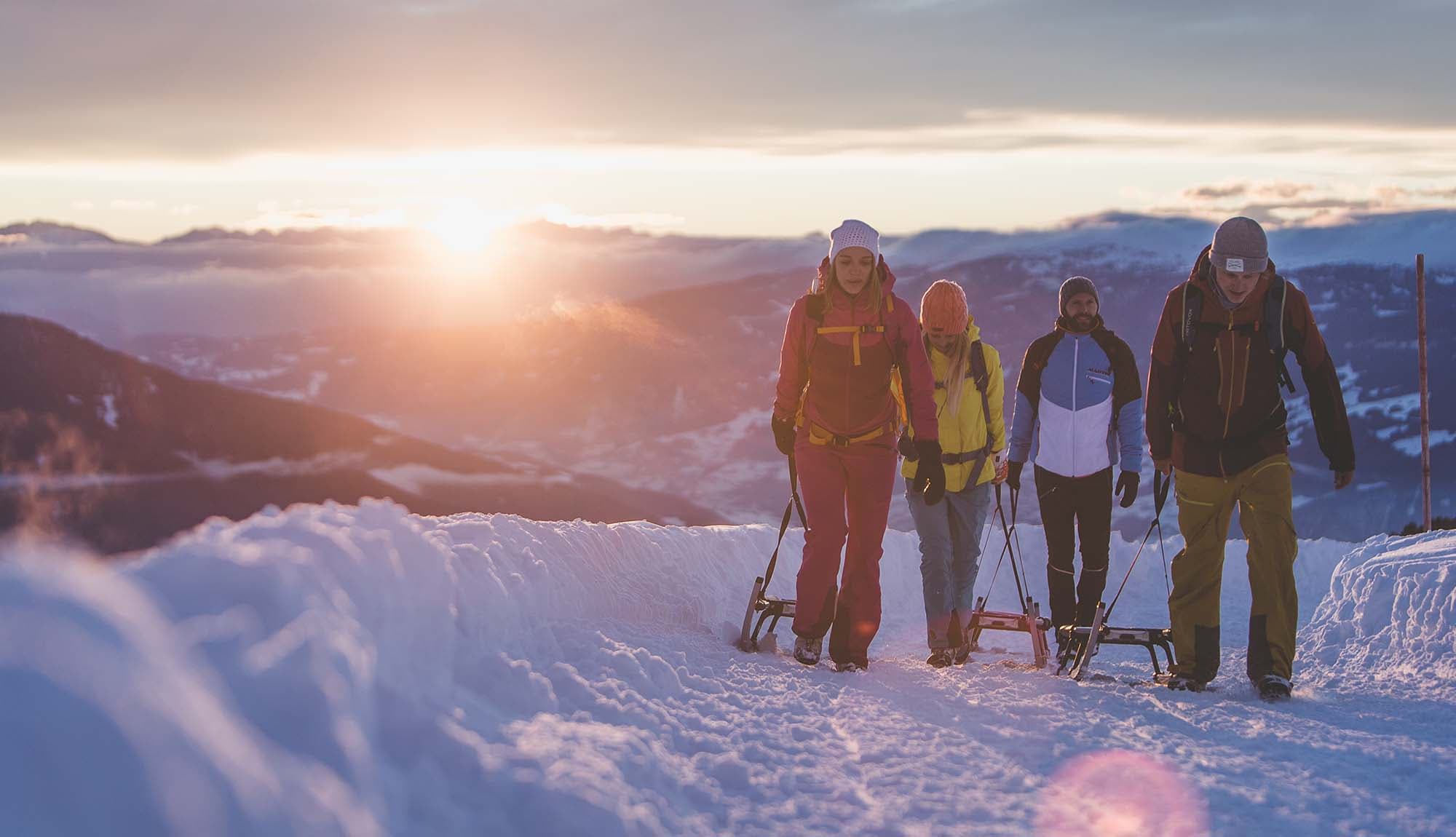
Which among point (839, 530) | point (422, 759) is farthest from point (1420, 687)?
point (422, 759)

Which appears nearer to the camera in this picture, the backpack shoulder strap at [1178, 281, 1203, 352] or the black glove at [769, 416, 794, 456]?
the backpack shoulder strap at [1178, 281, 1203, 352]

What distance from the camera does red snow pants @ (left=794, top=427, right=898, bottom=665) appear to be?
6348 mm

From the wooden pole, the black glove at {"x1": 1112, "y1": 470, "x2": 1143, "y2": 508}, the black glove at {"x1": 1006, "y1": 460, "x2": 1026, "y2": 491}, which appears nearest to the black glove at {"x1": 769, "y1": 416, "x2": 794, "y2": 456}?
the black glove at {"x1": 1006, "y1": 460, "x2": 1026, "y2": 491}

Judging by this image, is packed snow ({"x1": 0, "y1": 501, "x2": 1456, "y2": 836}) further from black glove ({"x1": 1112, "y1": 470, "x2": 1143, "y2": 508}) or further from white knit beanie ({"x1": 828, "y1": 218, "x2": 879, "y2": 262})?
white knit beanie ({"x1": 828, "y1": 218, "x2": 879, "y2": 262})

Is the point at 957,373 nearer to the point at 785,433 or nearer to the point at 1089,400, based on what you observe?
the point at 1089,400

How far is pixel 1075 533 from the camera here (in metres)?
7.46

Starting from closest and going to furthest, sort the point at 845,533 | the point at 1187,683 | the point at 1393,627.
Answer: the point at 1187,683 < the point at 845,533 < the point at 1393,627

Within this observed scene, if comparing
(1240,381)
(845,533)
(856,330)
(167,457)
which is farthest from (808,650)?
(167,457)

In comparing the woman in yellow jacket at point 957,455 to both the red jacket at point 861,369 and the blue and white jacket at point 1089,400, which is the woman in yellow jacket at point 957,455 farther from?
the red jacket at point 861,369

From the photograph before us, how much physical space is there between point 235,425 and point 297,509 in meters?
46.7

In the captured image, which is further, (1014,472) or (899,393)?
(1014,472)

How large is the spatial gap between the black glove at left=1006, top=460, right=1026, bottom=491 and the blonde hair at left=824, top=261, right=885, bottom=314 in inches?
75.5

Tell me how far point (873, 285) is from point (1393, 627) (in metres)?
4.06

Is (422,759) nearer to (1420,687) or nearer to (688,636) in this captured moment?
(688,636)
